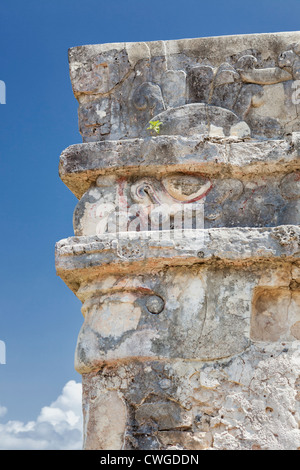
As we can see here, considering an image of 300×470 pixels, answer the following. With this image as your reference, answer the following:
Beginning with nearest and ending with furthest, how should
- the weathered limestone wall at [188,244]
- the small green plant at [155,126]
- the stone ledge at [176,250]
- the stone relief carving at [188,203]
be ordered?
the weathered limestone wall at [188,244], the stone ledge at [176,250], the stone relief carving at [188,203], the small green plant at [155,126]

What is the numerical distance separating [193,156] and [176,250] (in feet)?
2.33

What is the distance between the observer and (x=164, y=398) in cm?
473

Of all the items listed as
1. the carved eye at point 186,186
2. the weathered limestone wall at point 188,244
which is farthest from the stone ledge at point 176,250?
the carved eye at point 186,186

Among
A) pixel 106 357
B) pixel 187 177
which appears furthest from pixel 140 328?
pixel 187 177

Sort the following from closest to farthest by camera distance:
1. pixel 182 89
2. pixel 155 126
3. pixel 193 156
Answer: pixel 193 156 → pixel 155 126 → pixel 182 89

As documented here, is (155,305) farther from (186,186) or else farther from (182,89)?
(182,89)

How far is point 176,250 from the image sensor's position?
4938 mm

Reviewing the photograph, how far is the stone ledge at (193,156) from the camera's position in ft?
17.1

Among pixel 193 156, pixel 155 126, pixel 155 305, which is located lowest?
pixel 155 305

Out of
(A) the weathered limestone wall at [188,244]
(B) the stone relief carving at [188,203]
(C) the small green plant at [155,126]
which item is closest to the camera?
(A) the weathered limestone wall at [188,244]

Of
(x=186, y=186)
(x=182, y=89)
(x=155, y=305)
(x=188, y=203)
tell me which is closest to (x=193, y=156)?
(x=186, y=186)

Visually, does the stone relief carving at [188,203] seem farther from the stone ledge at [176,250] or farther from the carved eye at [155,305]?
the carved eye at [155,305]

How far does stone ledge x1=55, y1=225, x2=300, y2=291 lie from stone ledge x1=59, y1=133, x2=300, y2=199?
50 centimetres

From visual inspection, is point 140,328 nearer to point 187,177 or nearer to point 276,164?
point 187,177
